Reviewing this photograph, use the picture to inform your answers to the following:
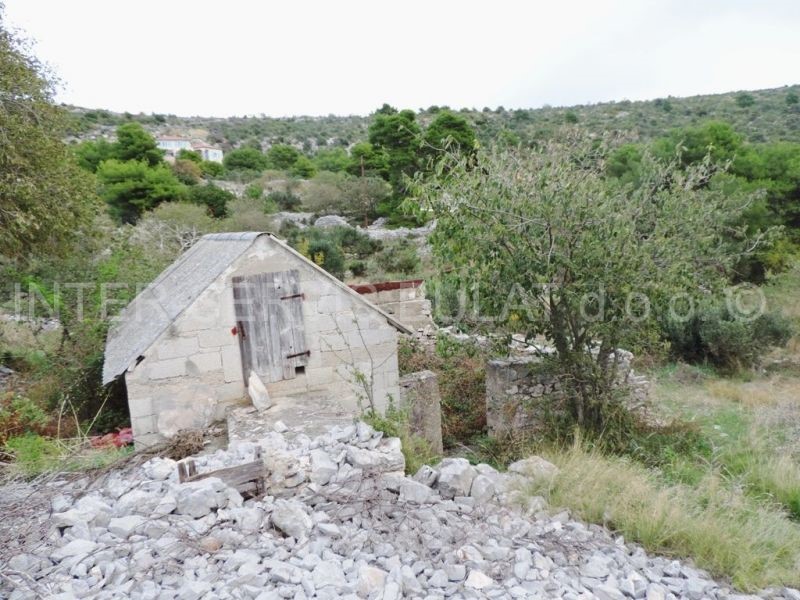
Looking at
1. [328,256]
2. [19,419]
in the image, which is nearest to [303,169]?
[328,256]

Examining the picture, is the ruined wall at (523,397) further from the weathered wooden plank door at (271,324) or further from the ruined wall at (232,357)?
A: the weathered wooden plank door at (271,324)

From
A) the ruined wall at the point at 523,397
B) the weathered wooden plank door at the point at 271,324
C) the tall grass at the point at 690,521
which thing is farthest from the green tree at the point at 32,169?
the tall grass at the point at 690,521

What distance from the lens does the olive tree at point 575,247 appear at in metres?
6.55

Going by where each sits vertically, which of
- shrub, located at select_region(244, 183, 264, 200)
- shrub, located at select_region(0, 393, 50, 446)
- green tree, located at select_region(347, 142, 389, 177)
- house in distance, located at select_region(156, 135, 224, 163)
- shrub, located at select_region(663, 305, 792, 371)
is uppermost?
house in distance, located at select_region(156, 135, 224, 163)

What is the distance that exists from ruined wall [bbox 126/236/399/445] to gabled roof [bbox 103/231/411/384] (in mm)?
79

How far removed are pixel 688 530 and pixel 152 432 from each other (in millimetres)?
5618

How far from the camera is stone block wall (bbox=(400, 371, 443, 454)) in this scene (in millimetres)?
7836

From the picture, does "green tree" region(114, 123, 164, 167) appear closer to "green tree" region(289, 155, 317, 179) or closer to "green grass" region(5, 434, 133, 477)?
"green tree" region(289, 155, 317, 179)

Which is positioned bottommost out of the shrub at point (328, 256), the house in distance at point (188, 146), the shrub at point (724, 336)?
the shrub at point (724, 336)

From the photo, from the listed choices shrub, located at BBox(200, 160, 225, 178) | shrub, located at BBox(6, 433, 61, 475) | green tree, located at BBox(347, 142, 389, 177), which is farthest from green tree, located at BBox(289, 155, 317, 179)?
shrub, located at BBox(6, 433, 61, 475)

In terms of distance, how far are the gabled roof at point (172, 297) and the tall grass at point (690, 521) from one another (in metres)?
3.90

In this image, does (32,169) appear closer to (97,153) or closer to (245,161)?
(97,153)

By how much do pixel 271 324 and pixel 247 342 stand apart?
37cm

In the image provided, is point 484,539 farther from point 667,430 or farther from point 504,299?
point 667,430
